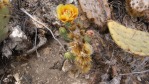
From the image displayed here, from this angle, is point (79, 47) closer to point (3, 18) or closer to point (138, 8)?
point (3, 18)

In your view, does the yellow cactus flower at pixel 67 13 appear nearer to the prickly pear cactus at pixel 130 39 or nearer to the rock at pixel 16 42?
the prickly pear cactus at pixel 130 39

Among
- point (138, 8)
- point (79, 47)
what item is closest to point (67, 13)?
point (79, 47)

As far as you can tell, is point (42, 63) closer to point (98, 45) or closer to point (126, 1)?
point (98, 45)

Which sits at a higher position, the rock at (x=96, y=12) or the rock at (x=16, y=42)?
the rock at (x=96, y=12)

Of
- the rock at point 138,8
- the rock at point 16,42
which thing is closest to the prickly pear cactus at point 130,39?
the rock at point 138,8

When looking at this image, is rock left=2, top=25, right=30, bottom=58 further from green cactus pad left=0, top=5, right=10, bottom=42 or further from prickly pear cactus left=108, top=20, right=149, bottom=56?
prickly pear cactus left=108, top=20, right=149, bottom=56

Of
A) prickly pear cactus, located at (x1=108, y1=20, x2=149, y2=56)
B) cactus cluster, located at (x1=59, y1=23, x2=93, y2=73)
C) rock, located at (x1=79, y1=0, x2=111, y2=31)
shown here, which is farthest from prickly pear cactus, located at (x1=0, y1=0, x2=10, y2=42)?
prickly pear cactus, located at (x1=108, y1=20, x2=149, y2=56)
